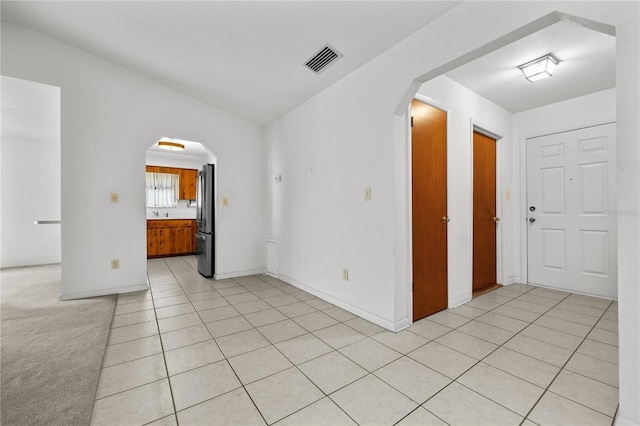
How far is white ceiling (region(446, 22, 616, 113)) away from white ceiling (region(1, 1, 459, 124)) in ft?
3.39

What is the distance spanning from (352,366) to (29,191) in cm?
695

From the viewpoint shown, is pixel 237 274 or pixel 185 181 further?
pixel 185 181

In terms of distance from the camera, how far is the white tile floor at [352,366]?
1.43 metres

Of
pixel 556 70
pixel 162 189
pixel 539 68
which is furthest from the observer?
pixel 162 189

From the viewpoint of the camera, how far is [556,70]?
284cm

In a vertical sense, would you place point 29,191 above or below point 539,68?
below

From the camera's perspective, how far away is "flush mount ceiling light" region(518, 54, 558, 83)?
8.54ft

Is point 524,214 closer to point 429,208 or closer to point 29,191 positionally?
point 429,208

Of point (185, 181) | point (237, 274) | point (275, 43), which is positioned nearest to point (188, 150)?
point (185, 181)

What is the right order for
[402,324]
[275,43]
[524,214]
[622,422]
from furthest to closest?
[524,214]
[275,43]
[402,324]
[622,422]

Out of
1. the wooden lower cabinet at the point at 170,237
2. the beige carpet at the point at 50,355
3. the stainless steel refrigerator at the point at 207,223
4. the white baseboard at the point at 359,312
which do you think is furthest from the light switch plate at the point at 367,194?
the wooden lower cabinet at the point at 170,237

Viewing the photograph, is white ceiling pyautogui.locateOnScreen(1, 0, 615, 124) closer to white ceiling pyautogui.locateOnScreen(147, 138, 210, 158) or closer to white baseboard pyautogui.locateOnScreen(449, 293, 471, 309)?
white ceiling pyautogui.locateOnScreen(147, 138, 210, 158)

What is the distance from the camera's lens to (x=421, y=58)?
7.08 ft

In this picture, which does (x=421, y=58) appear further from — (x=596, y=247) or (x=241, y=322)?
(x=596, y=247)
